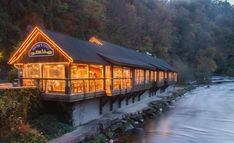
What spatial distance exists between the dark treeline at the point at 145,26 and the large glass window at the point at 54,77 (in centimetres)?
1542

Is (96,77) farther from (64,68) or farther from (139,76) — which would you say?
(139,76)

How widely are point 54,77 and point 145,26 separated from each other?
57.9 m

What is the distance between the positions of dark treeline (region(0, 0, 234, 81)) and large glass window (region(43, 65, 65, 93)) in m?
15.4

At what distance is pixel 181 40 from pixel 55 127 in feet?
268

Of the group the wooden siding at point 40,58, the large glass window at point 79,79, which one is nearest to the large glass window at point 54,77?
the wooden siding at point 40,58

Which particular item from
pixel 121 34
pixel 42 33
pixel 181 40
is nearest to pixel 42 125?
pixel 42 33

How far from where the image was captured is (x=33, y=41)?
20.1 meters

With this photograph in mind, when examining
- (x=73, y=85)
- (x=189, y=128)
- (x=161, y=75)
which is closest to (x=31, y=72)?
(x=73, y=85)

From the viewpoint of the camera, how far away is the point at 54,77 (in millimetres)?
20141

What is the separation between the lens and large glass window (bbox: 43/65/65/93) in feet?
62.2

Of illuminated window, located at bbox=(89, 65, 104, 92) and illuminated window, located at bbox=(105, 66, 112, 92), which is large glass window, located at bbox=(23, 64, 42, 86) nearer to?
illuminated window, located at bbox=(89, 65, 104, 92)

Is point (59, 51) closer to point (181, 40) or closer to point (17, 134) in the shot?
point (17, 134)

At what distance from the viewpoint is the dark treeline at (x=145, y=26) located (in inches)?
1426

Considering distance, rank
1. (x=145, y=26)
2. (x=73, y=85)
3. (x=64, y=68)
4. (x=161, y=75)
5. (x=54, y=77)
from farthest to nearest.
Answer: (x=145, y=26) → (x=161, y=75) → (x=54, y=77) → (x=64, y=68) → (x=73, y=85)
